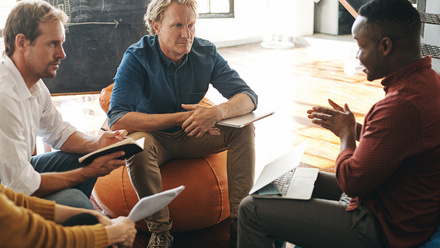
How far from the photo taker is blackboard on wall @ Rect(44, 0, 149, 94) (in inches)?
137

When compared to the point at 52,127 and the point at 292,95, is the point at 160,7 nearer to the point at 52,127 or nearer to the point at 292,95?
the point at 52,127

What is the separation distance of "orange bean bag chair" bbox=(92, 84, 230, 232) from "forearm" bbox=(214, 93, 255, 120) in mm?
320

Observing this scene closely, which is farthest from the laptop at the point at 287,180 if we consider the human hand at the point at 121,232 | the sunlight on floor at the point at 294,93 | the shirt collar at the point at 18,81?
the sunlight on floor at the point at 294,93

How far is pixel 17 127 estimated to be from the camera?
5.41 ft

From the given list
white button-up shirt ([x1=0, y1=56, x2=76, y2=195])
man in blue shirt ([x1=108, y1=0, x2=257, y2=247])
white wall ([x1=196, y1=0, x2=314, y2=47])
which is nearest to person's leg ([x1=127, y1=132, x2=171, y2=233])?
man in blue shirt ([x1=108, y1=0, x2=257, y2=247])

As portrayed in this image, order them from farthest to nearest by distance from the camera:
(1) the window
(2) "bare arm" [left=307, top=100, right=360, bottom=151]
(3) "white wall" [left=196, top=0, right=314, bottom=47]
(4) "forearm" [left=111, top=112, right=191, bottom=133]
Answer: (3) "white wall" [left=196, top=0, right=314, bottom=47]
(1) the window
(4) "forearm" [left=111, top=112, right=191, bottom=133]
(2) "bare arm" [left=307, top=100, right=360, bottom=151]

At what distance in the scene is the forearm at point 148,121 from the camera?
2227mm

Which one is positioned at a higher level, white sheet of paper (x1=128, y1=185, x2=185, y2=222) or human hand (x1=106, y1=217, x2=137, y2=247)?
white sheet of paper (x1=128, y1=185, x2=185, y2=222)

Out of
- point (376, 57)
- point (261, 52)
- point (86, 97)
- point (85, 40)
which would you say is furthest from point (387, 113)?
point (261, 52)

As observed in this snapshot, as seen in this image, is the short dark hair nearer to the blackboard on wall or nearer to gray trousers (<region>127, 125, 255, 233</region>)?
gray trousers (<region>127, 125, 255, 233</region>)

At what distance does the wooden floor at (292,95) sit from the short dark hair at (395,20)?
130cm

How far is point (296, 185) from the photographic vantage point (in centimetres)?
165

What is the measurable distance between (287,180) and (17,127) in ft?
3.17

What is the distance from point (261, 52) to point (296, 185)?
6.07 m
